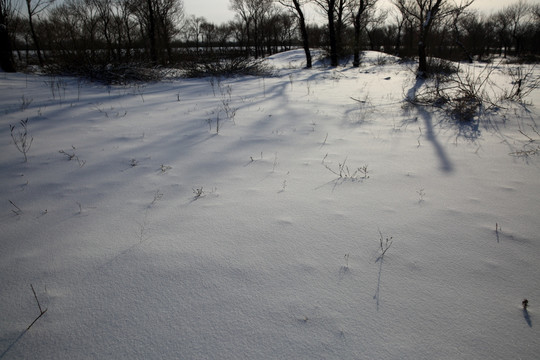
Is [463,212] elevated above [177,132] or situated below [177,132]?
below

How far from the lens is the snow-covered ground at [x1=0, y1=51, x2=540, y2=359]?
1.03 m

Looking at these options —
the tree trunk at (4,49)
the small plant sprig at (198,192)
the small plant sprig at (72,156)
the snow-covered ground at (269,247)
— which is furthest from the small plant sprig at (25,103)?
the tree trunk at (4,49)

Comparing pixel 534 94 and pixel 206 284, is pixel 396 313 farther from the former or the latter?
pixel 534 94

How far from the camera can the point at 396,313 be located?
1122 millimetres

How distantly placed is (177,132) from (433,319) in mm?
3462

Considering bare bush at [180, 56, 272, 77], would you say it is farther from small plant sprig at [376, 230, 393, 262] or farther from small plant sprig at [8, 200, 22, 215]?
small plant sprig at [376, 230, 393, 262]

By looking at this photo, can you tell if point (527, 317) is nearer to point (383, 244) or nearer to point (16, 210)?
point (383, 244)

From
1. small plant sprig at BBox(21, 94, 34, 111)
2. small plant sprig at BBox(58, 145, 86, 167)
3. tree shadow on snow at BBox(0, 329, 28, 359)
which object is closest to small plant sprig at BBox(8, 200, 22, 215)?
small plant sprig at BBox(58, 145, 86, 167)

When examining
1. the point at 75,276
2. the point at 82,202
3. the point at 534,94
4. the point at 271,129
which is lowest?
the point at 75,276

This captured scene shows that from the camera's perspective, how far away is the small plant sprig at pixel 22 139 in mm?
2756

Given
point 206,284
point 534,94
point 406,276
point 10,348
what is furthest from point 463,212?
point 534,94

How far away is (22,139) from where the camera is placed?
2.86 meters

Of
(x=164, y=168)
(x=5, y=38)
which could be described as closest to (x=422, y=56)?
(x=164, y=168)

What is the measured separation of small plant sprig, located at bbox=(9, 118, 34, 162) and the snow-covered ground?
7 centimetres
